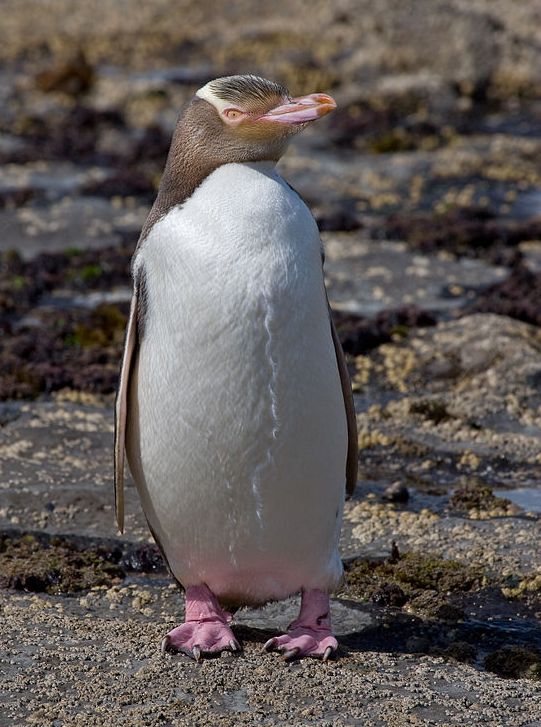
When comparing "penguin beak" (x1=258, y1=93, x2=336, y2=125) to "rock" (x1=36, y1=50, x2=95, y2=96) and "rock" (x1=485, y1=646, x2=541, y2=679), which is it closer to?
"rock" (x1=485, y1=646, x2=541, y2=679)

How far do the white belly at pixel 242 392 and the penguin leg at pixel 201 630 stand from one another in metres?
0.08

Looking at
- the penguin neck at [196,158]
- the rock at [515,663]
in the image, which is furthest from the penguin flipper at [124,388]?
the rock at [515,663]

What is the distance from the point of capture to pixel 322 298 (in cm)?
482

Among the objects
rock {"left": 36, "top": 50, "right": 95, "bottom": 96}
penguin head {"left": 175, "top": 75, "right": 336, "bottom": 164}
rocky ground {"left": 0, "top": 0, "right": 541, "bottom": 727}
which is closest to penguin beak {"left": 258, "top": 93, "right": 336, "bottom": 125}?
penguin head {"left": 175, "top": 75, "right": 336, "bottom": 164}

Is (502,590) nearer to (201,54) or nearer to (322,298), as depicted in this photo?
(322,298)

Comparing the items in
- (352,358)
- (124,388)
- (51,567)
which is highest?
(124,388)

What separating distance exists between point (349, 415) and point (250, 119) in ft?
4.08

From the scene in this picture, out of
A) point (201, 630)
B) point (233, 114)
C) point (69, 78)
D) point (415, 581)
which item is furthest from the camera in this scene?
point (69, 78)

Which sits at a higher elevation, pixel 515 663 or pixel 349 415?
pixel 349 415

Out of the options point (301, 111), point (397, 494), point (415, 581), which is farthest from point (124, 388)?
point (397, 494)

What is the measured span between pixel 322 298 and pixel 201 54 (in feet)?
45.9

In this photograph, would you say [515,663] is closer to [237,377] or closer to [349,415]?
[349,415]

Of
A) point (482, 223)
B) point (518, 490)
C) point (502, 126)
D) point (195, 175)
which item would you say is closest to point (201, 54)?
point (502, 126)

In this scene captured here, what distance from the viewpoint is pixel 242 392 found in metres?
4.74
